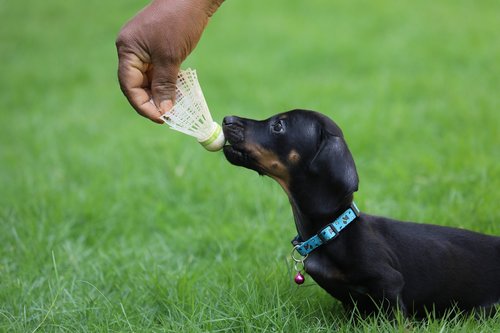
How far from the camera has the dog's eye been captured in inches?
130

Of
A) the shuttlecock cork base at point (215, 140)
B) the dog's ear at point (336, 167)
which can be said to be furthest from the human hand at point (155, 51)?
the dog's ear at point (336, 167)

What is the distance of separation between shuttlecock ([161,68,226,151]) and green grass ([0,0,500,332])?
78cm

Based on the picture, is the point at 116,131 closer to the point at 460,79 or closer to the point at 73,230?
the point at 73,230

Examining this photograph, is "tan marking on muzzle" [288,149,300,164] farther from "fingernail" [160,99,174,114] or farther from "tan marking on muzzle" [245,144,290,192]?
"fingernail" [160,99,174,114]

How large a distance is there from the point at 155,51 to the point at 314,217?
3.53 ft

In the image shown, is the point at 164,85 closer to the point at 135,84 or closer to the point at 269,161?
the point at 135,84

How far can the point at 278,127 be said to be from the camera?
3324mm

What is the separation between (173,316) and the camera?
344cm

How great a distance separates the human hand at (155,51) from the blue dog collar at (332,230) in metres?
0.92

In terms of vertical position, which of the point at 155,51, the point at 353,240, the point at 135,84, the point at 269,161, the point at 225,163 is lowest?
the point at 225,163

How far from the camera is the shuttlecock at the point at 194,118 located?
10.6 ft

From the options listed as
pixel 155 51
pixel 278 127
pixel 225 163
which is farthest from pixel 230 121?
pixel 225 163

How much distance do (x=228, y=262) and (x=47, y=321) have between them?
1222 mm

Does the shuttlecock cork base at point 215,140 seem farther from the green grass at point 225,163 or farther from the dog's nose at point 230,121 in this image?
the green grass at point 225,163
